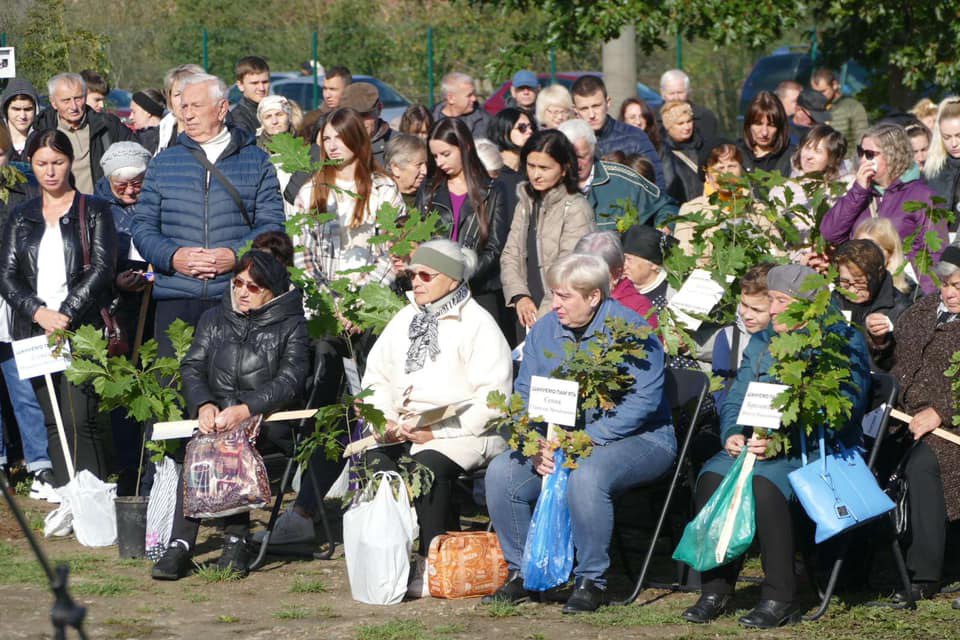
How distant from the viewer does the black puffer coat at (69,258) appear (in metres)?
7.52

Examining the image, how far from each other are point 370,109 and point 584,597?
15.5 ft

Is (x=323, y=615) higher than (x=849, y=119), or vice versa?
(x=849, y=119)

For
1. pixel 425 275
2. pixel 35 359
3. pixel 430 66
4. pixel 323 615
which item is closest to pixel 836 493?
pixel 425 275

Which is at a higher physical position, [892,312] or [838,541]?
[892,312]

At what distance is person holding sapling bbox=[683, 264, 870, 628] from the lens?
5.73m

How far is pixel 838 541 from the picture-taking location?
6.04 m

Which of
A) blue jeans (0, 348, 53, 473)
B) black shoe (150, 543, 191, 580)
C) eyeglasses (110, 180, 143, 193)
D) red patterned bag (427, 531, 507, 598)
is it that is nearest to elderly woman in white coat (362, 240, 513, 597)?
red patterned bag (427, 531, 507, 598)

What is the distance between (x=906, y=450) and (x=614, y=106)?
36.8ft

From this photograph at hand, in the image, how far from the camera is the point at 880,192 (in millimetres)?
7906

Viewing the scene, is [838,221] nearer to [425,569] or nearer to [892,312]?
[892,312]

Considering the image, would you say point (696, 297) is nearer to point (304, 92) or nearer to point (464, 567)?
point (464, 567)

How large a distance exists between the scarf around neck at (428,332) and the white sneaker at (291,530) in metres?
1.09

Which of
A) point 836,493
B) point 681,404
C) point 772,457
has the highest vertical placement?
point 681,404

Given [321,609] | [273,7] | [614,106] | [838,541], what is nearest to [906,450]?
[838,541]
